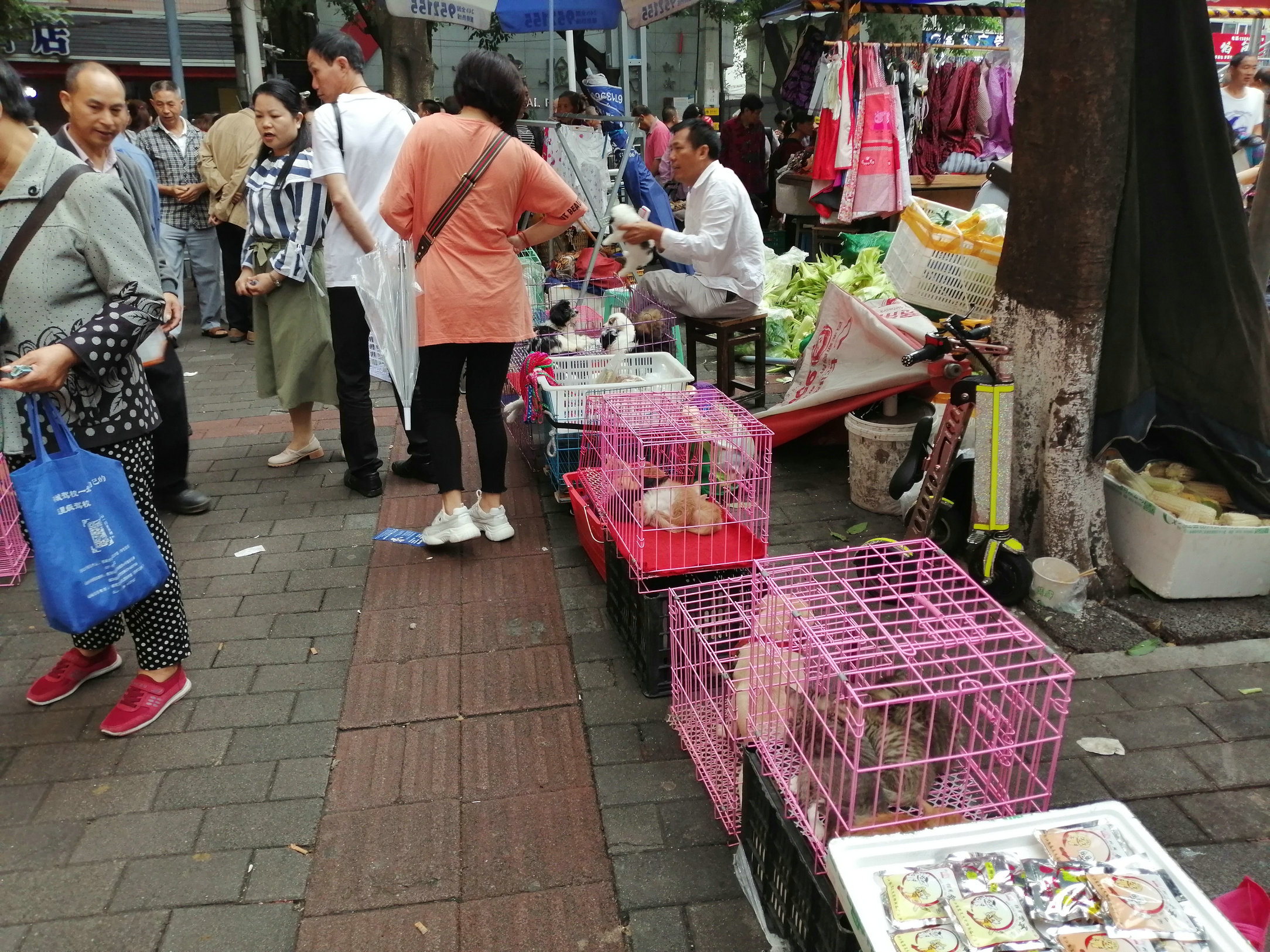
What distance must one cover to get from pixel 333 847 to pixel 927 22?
2204 cm

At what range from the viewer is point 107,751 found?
3.06 metres

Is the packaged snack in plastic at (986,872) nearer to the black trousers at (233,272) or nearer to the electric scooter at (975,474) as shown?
the electric scooter at (975,474)

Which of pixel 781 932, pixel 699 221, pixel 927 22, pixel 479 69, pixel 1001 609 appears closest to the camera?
pixel 781 932

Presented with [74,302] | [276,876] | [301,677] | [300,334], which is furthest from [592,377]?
[276,876]

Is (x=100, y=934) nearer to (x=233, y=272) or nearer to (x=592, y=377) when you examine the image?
(x=592, y=377)

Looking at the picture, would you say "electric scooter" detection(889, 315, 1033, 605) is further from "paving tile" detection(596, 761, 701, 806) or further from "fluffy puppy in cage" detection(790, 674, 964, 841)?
"fluffy puppy in cage" detection(790, 674, 964, 841)

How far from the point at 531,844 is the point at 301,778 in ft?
2.62

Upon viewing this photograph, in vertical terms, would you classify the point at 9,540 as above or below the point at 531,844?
above

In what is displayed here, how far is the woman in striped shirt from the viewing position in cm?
471

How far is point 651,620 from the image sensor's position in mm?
3215

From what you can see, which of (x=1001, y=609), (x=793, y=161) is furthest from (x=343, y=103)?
(x=793, y=161)

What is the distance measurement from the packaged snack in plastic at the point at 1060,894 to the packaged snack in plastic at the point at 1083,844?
0.07 ft

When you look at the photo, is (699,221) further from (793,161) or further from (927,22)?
(927,22)

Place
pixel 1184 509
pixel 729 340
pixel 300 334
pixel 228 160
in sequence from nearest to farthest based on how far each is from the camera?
pixel 1184 509, pixel 300 334, pixel 729 340, pixel 228 160
